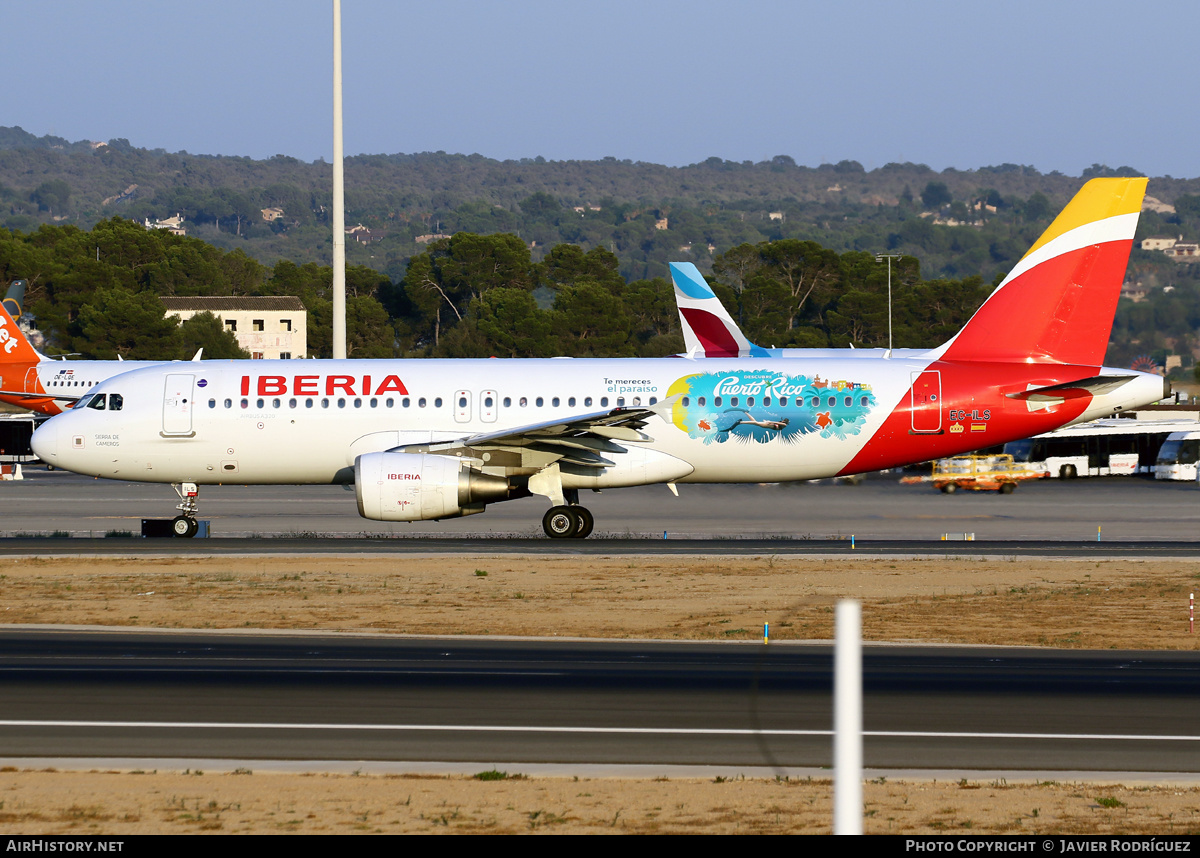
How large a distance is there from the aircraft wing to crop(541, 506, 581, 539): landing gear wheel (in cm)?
119

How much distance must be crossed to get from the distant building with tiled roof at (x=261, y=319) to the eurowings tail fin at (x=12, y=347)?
6220cm

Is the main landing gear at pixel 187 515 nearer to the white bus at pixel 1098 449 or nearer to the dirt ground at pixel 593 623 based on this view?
the dirt ground at pixel 593 623

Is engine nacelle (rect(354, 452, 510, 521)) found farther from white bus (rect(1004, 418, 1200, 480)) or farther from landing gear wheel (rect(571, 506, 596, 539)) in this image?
white bus (rect(1004, 418, 1200, 480))

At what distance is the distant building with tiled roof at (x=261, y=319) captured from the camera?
382 ft

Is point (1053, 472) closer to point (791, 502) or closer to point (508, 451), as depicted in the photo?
point (791, 502)

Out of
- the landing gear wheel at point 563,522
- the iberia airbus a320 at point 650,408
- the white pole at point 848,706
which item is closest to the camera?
the white pole at point 848,706

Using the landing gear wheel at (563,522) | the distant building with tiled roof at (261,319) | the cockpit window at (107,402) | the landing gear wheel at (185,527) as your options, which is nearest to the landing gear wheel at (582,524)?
the landing gear wheel at (563,522)

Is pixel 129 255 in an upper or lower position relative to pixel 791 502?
upper

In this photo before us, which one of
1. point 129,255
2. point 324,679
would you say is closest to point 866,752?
point 324,679

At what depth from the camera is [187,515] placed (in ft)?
101

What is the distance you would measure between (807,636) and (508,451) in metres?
12.0
